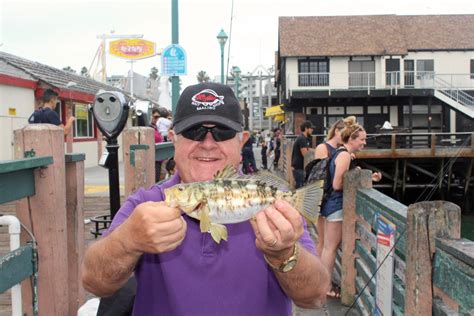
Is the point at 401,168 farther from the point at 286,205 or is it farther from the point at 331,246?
the point at 286,205

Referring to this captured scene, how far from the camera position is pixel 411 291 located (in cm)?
299

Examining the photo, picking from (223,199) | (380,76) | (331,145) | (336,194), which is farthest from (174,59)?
(380,76)

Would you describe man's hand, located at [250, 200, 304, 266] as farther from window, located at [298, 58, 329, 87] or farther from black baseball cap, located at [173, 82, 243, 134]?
window, located at [298, 58, 329, 87]

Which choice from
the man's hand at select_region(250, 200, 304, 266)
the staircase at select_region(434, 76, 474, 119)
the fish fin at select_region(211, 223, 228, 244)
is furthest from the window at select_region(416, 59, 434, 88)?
the fish fin at select_region(211, 223, 228, 244)

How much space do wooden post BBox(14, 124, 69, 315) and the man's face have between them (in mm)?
1360

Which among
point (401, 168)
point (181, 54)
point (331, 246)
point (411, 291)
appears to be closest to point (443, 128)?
point (401, 168)

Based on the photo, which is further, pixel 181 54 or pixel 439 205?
pixel 181 54

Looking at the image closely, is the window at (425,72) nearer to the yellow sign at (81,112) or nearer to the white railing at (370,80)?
the white railing at (370,80)

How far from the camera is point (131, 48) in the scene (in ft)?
115

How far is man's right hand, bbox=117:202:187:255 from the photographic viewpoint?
178 centimetres

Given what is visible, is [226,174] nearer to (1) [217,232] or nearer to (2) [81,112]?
(1) [217,232]

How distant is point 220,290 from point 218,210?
39 centimetres

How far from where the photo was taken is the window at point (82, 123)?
64.7 feet

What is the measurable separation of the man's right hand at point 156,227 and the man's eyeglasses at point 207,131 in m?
0.54
